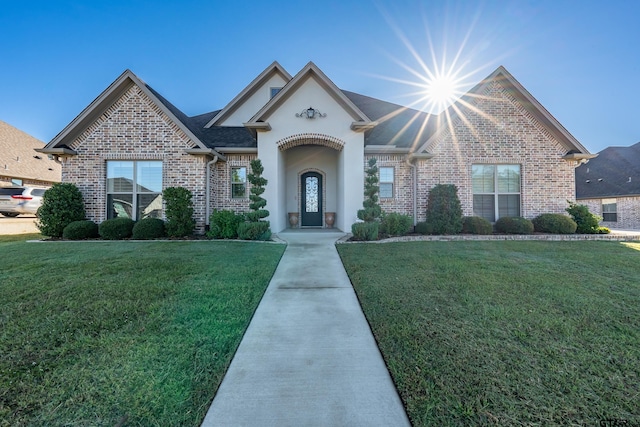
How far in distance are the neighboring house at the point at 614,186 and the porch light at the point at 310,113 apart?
18.4m

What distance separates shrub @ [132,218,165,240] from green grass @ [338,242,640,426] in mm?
7058

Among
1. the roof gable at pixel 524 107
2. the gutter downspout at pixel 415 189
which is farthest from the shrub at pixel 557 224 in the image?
the gutter downspout at pixel 415 189

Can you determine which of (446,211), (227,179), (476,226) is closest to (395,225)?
(446,211)

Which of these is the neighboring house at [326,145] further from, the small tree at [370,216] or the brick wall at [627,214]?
the brick wall at [627,214]

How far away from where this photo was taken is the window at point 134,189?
31.7 feet

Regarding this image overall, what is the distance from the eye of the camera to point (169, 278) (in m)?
4.25

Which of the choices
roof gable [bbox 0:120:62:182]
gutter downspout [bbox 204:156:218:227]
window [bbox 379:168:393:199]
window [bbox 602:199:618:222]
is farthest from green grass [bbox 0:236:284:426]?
roof gable [bbox 0:120:62:182]

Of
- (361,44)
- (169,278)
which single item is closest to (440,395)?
(169,278)

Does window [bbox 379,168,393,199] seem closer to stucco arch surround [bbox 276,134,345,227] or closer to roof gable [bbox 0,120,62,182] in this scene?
→ stucco arch surround [bbox 276,134,345,227]

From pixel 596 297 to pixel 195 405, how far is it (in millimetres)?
4745

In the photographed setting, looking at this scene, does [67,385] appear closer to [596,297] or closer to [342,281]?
[342,281]

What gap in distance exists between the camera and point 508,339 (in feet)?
7.96

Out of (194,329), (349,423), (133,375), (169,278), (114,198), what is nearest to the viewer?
(349,423)

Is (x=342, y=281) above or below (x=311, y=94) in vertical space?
below
